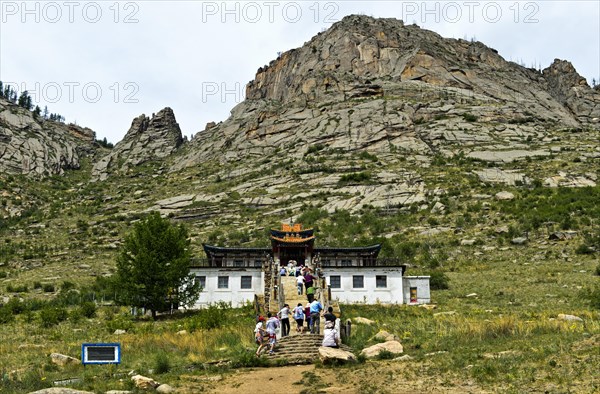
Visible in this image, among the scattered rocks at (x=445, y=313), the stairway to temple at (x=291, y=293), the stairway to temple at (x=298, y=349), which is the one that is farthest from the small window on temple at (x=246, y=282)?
the stairway to temple at (x=298, y=349)

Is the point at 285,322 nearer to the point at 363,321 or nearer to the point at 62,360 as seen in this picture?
the point at 363,321

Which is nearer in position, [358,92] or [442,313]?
Result: [442,313]

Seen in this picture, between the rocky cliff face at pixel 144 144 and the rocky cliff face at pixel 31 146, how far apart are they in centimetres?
913

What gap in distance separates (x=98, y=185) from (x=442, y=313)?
107706 mm

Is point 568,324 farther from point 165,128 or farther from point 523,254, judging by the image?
point 165,128

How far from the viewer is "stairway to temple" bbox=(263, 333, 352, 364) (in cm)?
2722

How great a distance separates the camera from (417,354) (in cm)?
2667

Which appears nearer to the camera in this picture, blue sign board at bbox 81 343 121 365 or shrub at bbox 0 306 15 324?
blue sign board at bbox 81 343 121 365

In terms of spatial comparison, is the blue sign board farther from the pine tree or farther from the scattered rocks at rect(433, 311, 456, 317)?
the scattered rocks at rect(433, 311, 456, 317)

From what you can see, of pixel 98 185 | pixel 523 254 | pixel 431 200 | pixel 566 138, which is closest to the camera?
pixel 523 254

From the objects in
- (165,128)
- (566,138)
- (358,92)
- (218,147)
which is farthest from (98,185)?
(566,138)

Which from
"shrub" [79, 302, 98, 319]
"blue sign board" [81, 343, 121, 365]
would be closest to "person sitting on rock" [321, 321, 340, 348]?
"blue sign board" [81, 343, 121, 365]

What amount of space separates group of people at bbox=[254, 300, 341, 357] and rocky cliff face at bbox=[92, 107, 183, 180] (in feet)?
403

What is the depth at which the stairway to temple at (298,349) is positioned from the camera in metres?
27.2
